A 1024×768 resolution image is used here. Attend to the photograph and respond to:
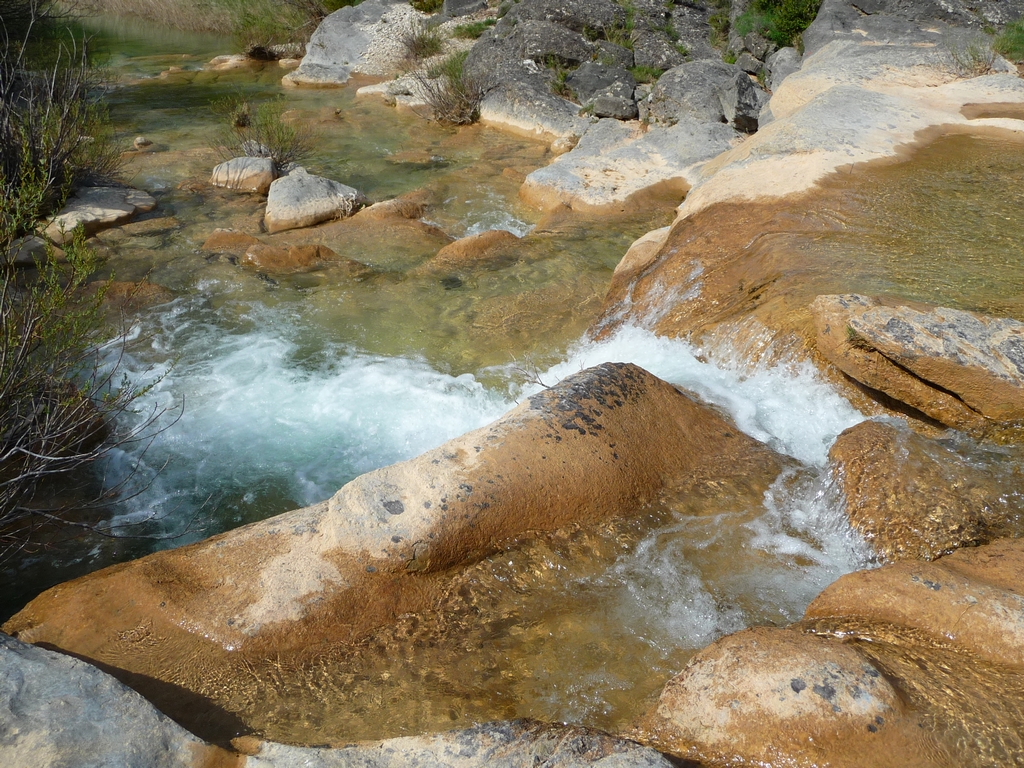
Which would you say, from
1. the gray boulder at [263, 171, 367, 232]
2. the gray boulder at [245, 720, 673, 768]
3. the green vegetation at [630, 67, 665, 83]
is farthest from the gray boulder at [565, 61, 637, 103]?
the gray boulder at [245, 720, 673, 768]

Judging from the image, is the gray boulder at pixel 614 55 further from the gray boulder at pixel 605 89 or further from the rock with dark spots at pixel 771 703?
the rock with dark spots at pixel 771 703

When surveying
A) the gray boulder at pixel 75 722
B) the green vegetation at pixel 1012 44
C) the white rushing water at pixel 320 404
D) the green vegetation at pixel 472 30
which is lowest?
the white rushing water at pixel 320 404

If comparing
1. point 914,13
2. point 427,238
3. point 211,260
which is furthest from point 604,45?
point 211,260

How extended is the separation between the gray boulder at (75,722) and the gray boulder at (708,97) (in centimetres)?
913

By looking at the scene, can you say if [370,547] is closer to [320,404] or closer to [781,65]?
[320,404]

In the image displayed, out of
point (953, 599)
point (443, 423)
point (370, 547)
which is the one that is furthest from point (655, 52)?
point (953, 599)

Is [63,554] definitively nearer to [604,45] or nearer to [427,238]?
[427,238]

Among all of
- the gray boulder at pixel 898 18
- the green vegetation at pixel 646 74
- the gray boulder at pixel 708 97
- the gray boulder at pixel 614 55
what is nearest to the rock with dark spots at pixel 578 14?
the gray boulder at pixel 614 55

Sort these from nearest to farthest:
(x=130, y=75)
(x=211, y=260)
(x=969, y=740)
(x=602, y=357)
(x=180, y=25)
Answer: (x=969, y=740) → (x=602, y=357) → (x=211, y=260) → (x=130, y=75) → (x=180, y=25)

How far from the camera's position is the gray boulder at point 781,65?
37.8ft

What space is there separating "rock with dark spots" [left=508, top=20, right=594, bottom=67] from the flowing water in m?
2.40

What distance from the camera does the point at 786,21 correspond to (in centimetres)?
1232

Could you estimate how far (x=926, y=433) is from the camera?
159 inches

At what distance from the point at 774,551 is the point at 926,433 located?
130 cm
